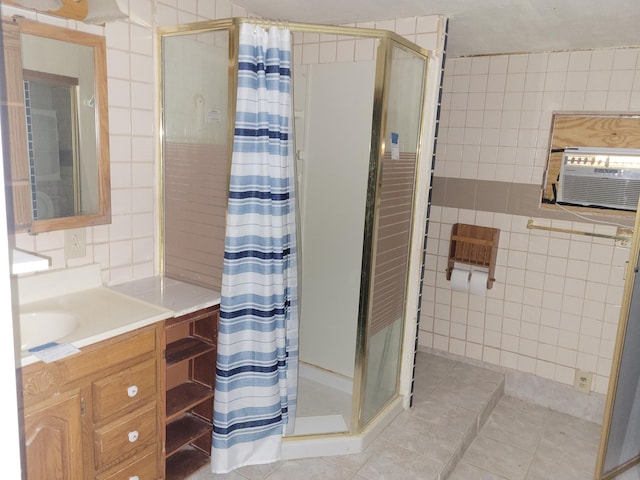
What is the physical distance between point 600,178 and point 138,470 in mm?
2826

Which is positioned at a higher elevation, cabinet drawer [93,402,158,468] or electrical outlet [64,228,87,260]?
electrical outlet [64,228,87,260]

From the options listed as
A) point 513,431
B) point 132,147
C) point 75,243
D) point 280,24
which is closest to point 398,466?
point 513,431

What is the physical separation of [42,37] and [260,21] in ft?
2.63

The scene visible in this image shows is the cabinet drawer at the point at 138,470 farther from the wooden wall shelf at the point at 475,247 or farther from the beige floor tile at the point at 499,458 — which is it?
the wooden wall shelf at the point at 475,247

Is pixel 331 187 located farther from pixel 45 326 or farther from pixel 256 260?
pixel 45 326

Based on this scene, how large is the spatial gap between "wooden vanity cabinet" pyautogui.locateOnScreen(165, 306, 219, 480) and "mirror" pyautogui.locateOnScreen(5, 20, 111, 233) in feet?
2.03

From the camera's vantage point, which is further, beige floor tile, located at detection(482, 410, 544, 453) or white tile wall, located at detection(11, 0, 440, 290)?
beige floor tile, located at detection(482, 410, 544, 453)

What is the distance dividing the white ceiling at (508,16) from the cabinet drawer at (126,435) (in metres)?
1.95

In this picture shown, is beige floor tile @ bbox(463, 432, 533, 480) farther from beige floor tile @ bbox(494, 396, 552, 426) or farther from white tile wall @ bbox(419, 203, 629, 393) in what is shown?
white tile wall @ bbox(419, 203, 629, 393)

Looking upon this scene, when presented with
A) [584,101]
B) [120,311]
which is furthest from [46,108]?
[584,101]

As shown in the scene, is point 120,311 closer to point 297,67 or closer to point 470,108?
point 297,67

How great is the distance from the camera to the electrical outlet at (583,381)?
301cm

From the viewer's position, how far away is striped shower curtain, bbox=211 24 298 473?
198cm

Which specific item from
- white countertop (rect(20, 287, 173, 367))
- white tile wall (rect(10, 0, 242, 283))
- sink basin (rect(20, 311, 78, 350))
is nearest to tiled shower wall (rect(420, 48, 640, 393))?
white tile wall (rect(10, 0, 242, 283))
